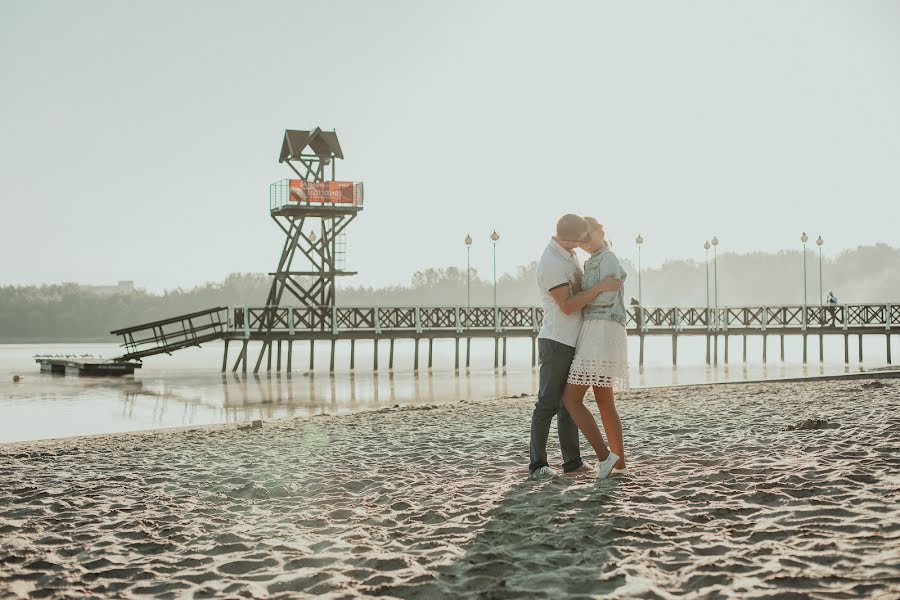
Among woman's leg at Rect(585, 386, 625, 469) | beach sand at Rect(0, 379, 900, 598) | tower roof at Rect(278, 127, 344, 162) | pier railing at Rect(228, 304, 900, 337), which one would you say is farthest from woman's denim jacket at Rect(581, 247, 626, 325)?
tower roof at Rect(278, 127, 344, 162)

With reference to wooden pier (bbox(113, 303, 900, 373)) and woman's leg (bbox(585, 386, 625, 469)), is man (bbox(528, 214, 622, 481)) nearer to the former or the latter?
woman's leg (bbox(585, 386, 625, 469))

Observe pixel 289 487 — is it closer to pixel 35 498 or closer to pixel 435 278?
pixel 35 498

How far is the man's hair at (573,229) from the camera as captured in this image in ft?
20.0

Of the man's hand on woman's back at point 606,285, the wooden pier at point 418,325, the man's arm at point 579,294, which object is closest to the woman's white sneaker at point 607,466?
the man's arm at point 579,294

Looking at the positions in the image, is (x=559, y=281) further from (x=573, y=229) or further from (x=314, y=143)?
(x=314, y=143)

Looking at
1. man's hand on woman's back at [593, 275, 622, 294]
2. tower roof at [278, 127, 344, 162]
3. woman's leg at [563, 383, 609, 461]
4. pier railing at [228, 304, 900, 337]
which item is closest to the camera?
man's hand on woman's back at [593, 275, 622, 294]

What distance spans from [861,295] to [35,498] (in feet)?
589

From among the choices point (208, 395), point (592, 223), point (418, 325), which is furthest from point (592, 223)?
point (418, 325)

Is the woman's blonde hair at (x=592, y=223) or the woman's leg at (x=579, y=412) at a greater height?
the woman's blonde hair at (x=592, y=223)

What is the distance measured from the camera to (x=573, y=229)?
6.09m

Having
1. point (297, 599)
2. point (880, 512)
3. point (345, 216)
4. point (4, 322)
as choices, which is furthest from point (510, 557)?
point (4, 322)

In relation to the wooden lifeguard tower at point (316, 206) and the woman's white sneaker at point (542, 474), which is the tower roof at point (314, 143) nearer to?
the wooden lifeguard tower at point (316, 206)

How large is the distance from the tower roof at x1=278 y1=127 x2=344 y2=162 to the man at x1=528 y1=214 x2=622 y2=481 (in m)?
35.1

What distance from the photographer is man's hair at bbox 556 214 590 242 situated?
609cm
